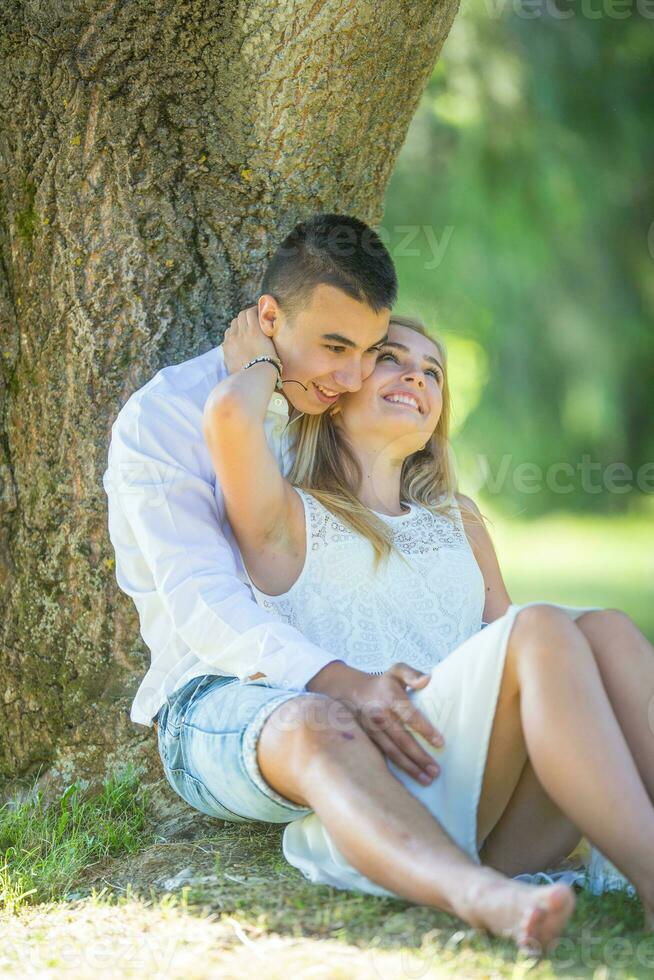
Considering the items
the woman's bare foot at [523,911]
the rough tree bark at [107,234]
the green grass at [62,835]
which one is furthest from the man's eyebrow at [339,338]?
the woman's bare foot at [523,911]

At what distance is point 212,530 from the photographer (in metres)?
2.95

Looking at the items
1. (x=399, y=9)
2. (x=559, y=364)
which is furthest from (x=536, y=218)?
(x=399, y=9)

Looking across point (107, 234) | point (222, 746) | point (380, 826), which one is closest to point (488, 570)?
point (222, 746)

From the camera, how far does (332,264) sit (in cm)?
317

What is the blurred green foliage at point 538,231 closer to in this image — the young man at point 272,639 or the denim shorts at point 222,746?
the young man at point 272,639

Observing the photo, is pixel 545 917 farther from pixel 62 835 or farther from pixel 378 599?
pixel 62 835

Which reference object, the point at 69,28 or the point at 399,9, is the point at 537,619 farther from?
the point at 69,28

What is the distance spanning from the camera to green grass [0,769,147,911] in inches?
117

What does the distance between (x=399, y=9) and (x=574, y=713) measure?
2088 mm

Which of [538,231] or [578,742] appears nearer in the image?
[578,742]

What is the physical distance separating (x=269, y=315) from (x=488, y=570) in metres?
0.96

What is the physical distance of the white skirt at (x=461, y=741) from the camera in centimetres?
244

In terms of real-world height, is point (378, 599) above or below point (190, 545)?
below

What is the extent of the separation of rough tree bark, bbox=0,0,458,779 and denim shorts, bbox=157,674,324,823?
46 centimetres
